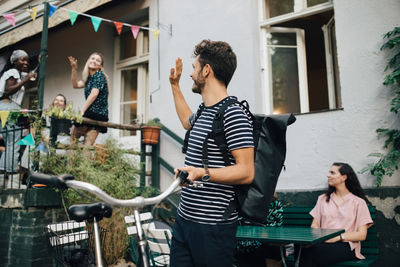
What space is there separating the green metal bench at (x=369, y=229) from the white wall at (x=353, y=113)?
15.6 inches

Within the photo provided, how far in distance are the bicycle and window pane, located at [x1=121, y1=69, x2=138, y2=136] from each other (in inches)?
227

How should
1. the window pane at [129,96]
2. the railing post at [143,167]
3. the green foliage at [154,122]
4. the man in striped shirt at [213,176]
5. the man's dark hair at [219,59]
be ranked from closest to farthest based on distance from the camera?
the man in striped shirt at [213,176], the man's dark hair at [219,59], the railing post at [143,167], the green foliage at [154,122], the window pane at [129,96]

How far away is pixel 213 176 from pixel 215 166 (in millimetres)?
164

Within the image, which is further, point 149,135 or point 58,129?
point 149,135

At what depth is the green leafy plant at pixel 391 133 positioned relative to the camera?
3.61m

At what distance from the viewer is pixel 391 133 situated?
369 centimetres

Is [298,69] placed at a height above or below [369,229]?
above

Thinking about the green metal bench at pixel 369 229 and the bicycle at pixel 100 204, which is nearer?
the bicycle at pixel 100 204

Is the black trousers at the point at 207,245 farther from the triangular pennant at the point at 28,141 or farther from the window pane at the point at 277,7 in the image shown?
the window pane at the point at 277,7

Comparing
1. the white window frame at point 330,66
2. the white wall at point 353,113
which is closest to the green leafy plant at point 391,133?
the white wall at point 353,113

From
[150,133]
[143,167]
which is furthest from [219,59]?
[143,167]

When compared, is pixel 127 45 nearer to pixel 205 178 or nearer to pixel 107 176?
pixel 107 176

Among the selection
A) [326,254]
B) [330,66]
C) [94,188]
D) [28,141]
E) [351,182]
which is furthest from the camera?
[330,66]

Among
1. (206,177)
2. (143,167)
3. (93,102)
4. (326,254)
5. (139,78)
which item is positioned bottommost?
(326,254)
